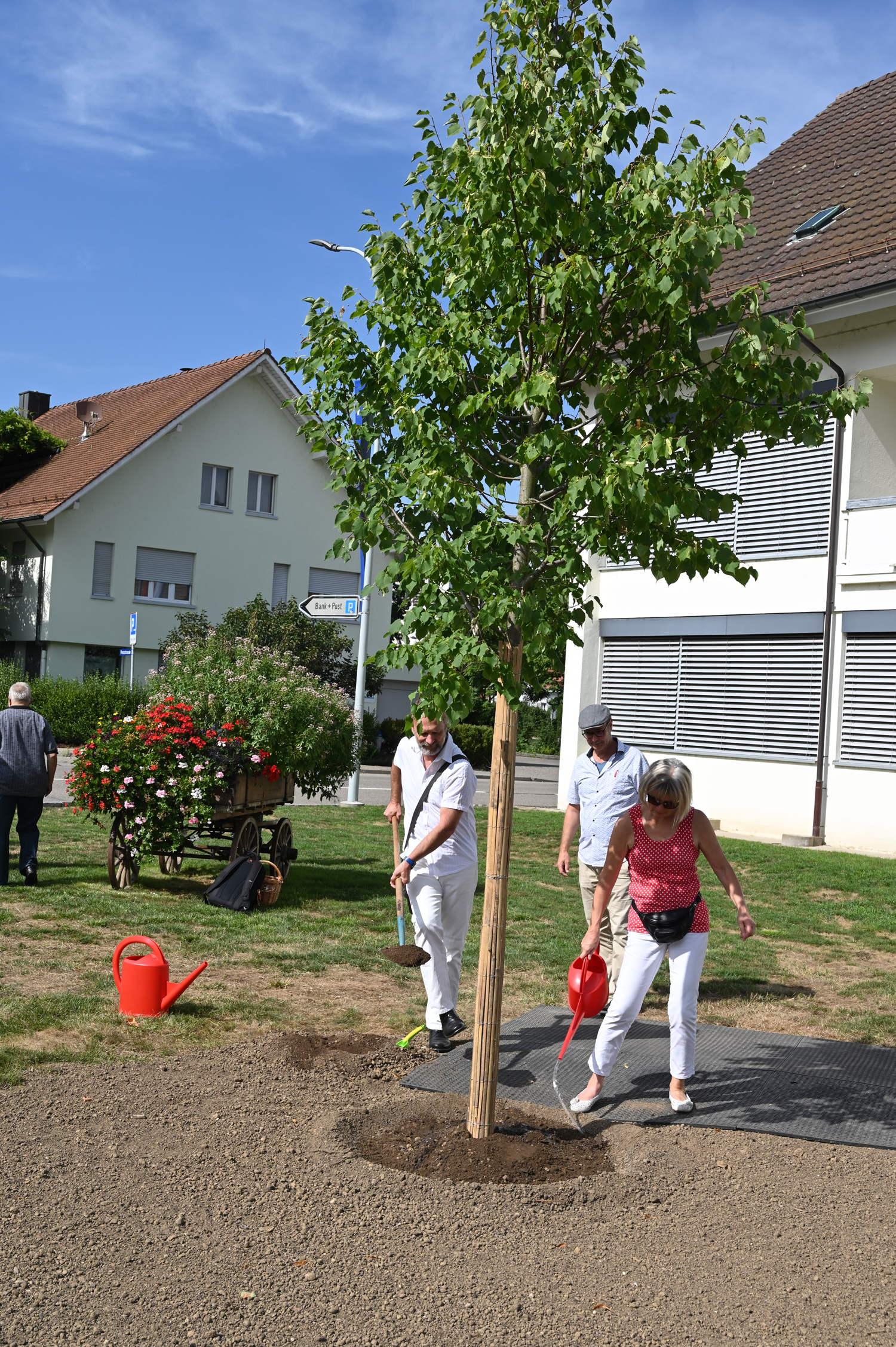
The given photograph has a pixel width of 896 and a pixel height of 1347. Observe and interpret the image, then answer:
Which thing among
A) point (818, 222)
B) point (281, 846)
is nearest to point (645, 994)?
point (281, 846)

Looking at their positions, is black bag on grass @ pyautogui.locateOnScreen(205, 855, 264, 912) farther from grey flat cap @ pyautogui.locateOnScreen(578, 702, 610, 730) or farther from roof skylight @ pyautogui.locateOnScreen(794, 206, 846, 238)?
roof skylight @ pyautogui.locateOnScreen(794, 206, 846, 238)

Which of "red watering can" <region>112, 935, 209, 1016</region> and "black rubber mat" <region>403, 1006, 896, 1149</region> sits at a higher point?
"red watering can" <region>112, 935, 209, 1016</region>

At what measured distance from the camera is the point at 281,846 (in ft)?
38.4

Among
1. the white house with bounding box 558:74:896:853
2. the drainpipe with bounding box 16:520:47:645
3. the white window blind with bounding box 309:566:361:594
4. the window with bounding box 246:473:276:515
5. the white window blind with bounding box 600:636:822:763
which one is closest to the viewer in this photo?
the white house with bounding box 558:74:896:853

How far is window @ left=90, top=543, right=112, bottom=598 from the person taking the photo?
115 ft

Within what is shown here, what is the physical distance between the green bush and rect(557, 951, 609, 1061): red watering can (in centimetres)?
2398

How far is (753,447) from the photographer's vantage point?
17422mm

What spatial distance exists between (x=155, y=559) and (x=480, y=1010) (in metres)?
32.6

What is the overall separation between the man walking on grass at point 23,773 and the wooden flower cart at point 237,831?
2.23 ft

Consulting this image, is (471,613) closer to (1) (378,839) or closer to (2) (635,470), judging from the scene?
(2) (635,470)

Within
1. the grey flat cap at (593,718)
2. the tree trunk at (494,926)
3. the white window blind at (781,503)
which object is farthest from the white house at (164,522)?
the tree trunk at (494,926)

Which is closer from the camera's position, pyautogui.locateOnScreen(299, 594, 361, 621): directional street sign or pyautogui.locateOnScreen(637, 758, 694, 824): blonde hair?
pyautogui.locateOnScreen(637, 758, 694, 824): blonde hair

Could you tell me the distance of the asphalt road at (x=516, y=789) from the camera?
2235cm

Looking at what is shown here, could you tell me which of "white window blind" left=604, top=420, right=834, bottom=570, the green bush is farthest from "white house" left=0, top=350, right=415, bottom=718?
"white window blind" left=604, top=420, right=834, bottom=570
